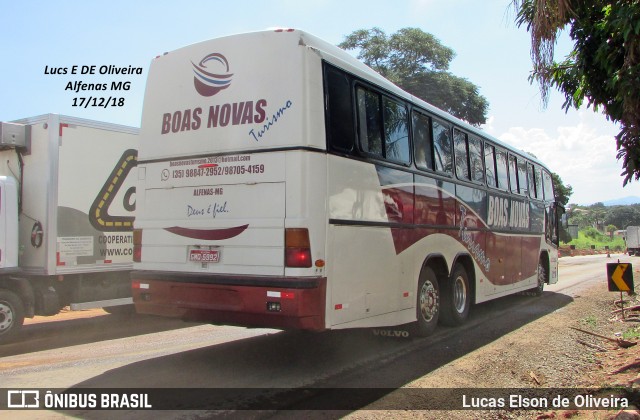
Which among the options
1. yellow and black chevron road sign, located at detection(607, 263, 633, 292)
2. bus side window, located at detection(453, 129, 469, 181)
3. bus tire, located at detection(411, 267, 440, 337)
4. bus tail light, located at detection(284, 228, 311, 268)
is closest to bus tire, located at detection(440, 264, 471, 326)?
bus tire, located at detection(411, 267, 440, 337)

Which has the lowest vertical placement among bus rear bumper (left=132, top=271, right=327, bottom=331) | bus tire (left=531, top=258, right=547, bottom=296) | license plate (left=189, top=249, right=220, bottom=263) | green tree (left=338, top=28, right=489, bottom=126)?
bus tire (left=531, top=258, right=547, bottom=296)

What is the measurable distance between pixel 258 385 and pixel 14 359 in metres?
3.69

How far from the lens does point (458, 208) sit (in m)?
9.05

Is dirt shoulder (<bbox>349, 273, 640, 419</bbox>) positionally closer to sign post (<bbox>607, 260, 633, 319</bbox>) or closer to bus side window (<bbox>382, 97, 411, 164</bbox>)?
sign post (<bbox>607, 260, 633, 319</bbox>)

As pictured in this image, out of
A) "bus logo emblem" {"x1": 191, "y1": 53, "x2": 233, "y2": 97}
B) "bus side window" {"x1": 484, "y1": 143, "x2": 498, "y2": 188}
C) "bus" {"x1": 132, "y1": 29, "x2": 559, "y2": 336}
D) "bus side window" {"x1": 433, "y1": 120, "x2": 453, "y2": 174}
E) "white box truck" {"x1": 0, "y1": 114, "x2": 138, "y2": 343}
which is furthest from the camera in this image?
"bus side window" {"x1": 484, "y1": 143, "x2": 498, "y2": 188}

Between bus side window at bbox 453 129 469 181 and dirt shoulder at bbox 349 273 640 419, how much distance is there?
9.33 feet

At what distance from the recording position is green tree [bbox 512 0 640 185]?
519 centimetres

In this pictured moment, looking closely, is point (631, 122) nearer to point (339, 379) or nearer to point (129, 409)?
point (339, 379)

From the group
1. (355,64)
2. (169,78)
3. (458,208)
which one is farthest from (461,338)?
(169,78)

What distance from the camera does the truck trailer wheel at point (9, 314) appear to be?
7910 mm

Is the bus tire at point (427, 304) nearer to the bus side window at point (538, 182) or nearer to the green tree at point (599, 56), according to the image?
the green tree at point (599, 56)

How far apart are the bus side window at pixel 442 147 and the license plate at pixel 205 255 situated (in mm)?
4027

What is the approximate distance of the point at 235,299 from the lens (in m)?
5.80

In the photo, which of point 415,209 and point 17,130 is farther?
point 17,130
